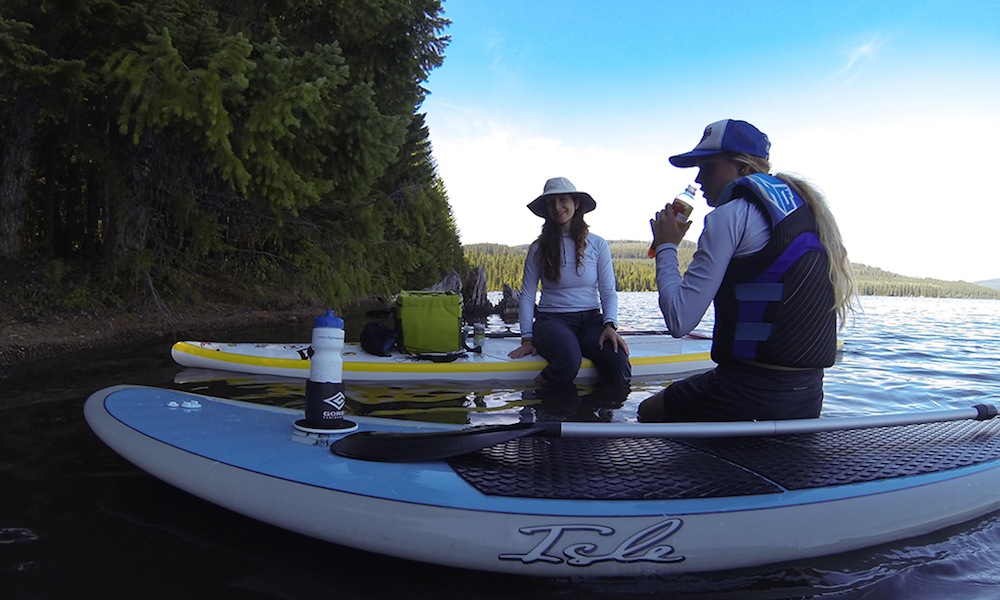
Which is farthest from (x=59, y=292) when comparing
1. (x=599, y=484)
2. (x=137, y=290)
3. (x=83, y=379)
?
(x=599, y=484)

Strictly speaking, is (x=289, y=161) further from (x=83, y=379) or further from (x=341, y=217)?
(x=83, y=379)

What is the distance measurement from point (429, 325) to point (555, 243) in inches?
73.0

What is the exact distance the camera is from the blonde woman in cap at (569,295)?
A: 227 inches

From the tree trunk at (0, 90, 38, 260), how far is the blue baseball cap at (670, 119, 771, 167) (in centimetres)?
988

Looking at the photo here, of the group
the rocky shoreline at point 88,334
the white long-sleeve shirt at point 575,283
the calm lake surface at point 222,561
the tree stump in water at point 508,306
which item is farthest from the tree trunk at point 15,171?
the tree stump in water at point 508,306

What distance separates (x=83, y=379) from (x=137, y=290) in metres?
4.69

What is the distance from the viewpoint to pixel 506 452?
2852 mm

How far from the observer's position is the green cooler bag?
6504 mm

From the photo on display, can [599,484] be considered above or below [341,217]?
below

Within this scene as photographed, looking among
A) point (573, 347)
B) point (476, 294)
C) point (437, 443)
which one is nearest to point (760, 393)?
point (437, 443)

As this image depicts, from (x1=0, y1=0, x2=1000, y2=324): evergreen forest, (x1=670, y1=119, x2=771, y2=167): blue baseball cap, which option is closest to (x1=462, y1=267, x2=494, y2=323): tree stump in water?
(x1=0, y1=0, x2=1000, y2=324): evergreen forest

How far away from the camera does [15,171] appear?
347 inches

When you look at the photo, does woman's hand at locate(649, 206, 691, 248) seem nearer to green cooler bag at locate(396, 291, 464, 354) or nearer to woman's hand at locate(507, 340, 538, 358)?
woman's hand at locate(507, 340, 538, 358)

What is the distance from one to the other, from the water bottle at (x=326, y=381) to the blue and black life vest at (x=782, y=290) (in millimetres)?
1977
